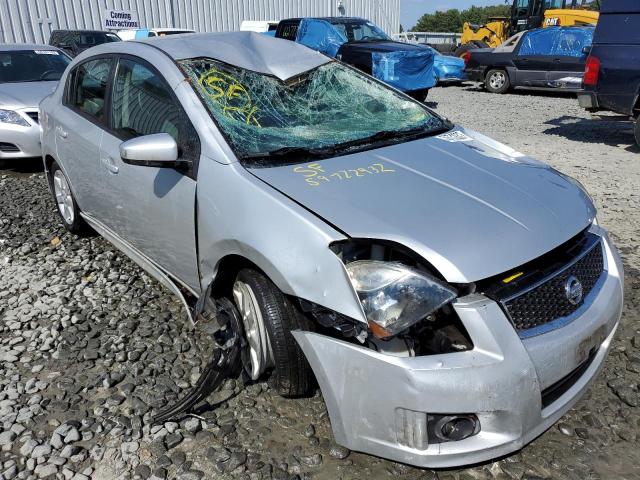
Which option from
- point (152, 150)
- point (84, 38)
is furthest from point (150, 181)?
point (84, 38)

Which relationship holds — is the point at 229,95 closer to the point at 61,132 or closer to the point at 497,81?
the point at 61,132

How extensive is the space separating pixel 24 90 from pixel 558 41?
10.8 metres

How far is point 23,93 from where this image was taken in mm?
6695

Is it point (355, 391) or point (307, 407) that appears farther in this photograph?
point (307, 407)

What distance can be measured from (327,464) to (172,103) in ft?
6.17

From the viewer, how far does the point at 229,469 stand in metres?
2.08

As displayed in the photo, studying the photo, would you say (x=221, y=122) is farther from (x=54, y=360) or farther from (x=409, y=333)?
(x=54, y=360)

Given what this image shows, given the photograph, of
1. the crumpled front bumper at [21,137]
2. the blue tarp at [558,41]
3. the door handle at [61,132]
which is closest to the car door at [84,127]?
the door handle at [61,132]

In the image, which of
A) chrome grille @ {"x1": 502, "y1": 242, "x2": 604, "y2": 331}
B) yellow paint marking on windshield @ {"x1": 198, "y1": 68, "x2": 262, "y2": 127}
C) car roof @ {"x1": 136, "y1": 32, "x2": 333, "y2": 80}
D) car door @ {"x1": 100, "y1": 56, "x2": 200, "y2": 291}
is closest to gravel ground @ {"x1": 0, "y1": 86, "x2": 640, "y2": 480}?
car door @ {"x1": 100, "y1": 56, "x2": 200, "y2": 291}

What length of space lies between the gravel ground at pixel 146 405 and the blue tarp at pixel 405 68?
22.6 ft

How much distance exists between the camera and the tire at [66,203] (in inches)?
163

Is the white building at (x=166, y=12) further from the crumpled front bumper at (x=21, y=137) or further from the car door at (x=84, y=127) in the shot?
the car door at (x=84, y=127)

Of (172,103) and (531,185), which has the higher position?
(172,103)

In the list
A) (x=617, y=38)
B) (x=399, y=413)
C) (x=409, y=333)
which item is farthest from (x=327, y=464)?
(x=617, y=38)
